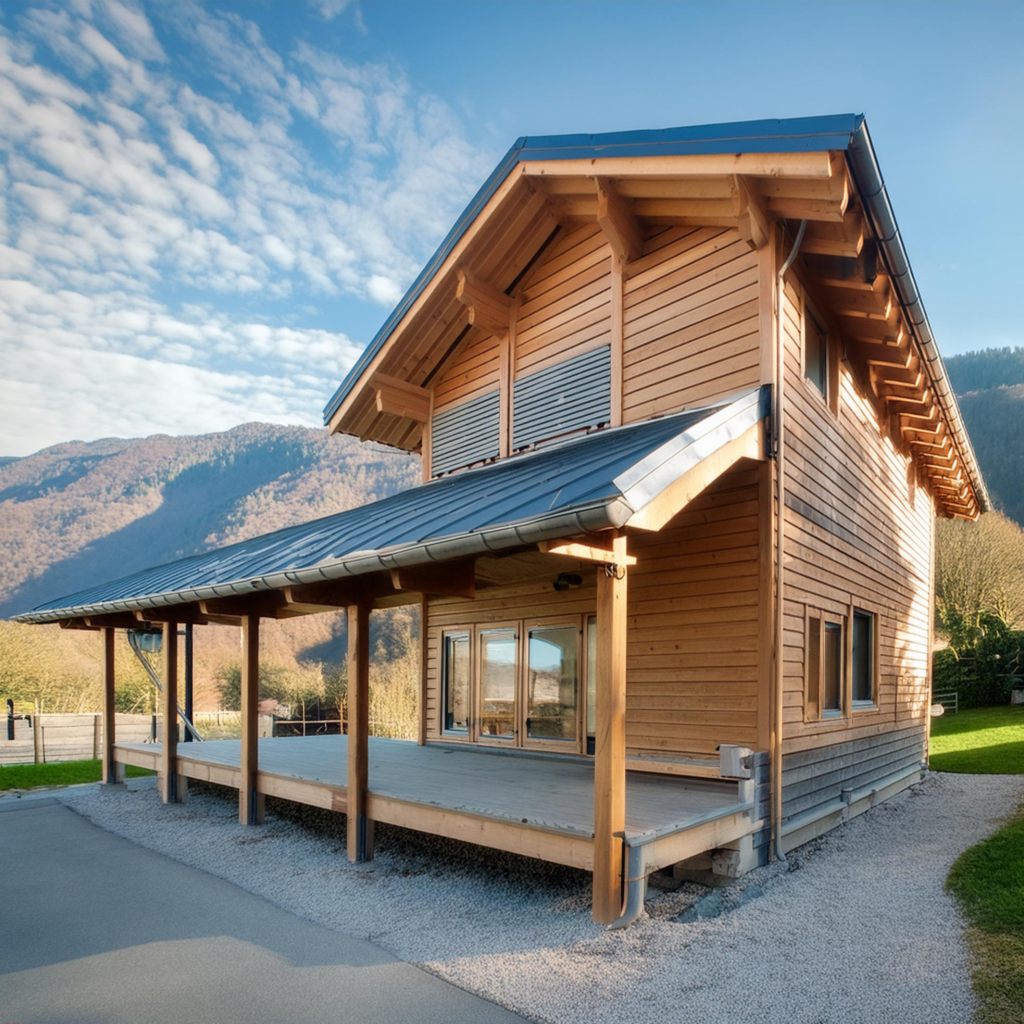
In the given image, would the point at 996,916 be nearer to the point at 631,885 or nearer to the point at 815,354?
the point at 631,885

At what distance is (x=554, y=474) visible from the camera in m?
5.58

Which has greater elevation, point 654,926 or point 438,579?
point 438,579

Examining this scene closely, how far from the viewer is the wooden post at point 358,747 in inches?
256

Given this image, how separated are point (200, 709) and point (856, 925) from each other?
37.8 metres

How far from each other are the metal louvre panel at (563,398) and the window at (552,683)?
2.30m

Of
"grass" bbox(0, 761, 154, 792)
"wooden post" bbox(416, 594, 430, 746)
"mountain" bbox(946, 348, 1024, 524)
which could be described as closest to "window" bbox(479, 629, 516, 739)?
"wooden post" bbox(416, 594, 430, 746)

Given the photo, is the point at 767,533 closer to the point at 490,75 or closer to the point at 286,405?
the point at 490,75

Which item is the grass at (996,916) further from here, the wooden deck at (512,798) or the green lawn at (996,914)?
the wooden deck at (512,798)

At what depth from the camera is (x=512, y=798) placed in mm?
5980

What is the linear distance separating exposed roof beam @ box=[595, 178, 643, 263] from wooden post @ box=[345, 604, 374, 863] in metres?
4.41

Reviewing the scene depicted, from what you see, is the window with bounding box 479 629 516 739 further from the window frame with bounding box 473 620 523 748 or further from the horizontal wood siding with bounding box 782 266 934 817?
the horizontal wood siding with bounding box 782 266 934 817

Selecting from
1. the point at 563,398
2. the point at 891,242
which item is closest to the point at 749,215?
the point at 891,242

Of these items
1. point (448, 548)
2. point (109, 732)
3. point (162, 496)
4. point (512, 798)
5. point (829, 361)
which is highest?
point (162, 496)

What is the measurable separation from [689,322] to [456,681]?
5583mm
